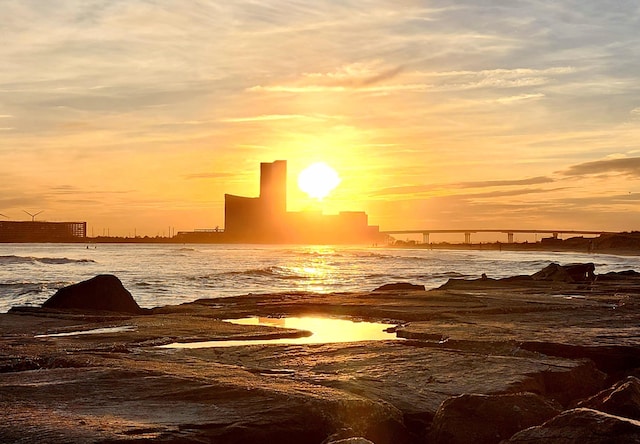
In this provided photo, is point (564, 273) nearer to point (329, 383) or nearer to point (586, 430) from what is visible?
point (329, 383)

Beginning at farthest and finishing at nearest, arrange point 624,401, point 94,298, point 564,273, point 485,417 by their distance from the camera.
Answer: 1. point 564,273
2. point 94,298
3. point 485,417
4. point 624,401

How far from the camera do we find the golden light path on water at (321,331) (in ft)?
34.1

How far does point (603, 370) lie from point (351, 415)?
4.08 metres

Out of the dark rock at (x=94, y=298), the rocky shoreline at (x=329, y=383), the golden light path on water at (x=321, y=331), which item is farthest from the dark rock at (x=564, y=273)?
the dark rock at (x=94, y=298)

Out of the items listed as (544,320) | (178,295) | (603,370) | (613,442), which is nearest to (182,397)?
(613,442)

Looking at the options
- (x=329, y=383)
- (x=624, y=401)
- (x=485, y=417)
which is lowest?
(x=329, y=383)

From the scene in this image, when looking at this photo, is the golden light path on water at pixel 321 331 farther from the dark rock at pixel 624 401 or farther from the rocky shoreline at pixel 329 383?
the dark rock at pixel 624 401

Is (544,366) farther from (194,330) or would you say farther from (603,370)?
(194,330)

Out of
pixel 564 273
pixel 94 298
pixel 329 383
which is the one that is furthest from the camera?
pixel 564 273

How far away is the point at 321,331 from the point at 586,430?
28.1ft

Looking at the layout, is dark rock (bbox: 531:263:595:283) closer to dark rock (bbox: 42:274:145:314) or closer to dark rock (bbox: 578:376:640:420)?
dark rock (bbox: 42:274:145:314)

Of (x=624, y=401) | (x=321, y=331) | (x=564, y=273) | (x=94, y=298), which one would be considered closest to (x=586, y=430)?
(x=624, y=401)

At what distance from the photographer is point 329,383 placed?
23.4ft

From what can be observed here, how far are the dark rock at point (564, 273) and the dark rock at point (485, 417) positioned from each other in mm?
21513
